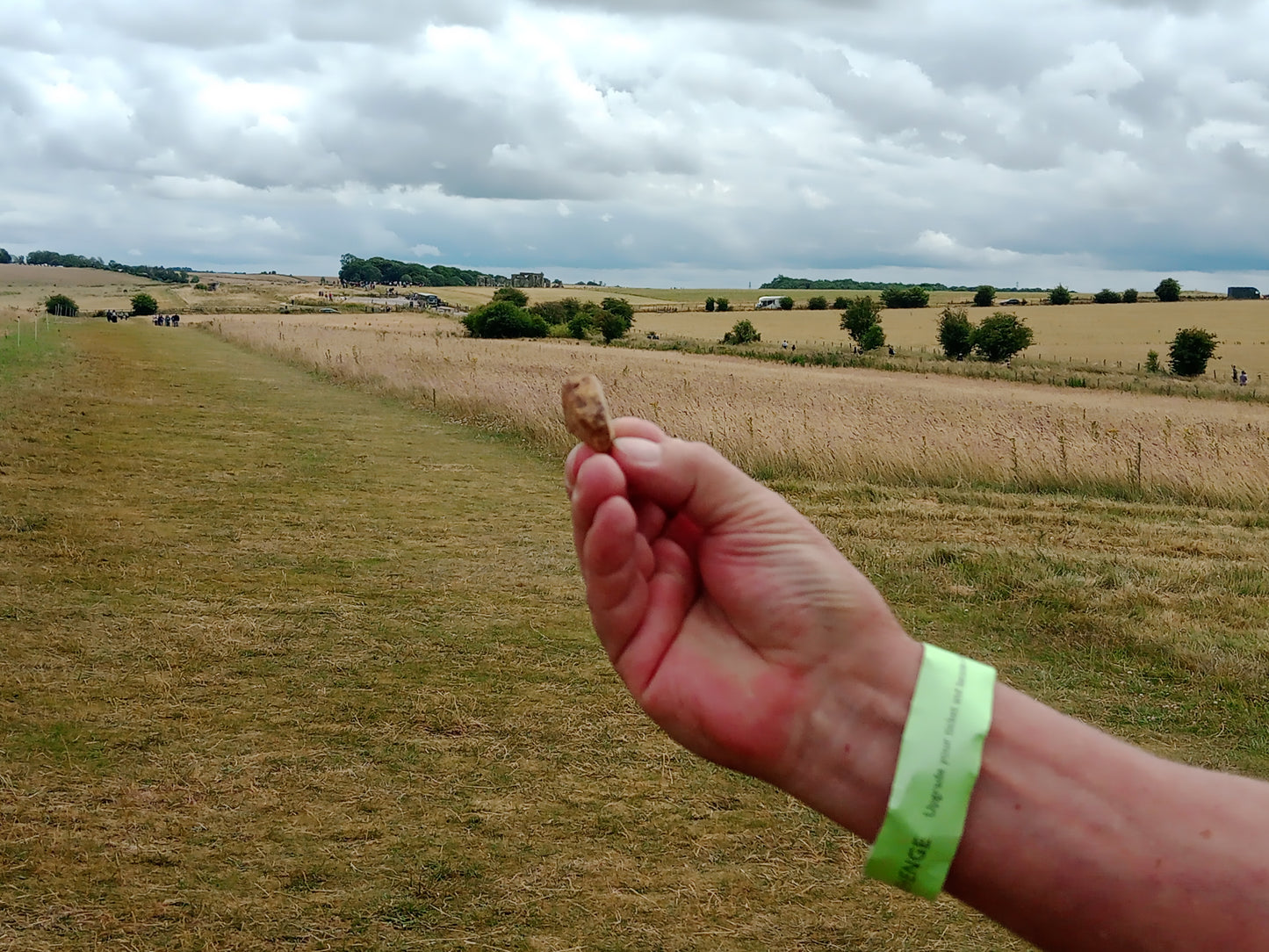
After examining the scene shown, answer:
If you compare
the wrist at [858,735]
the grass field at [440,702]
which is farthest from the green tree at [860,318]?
the wrist at [858,735]

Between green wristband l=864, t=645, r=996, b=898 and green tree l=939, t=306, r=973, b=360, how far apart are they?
57.7 metres

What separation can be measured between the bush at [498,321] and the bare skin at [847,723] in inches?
2163

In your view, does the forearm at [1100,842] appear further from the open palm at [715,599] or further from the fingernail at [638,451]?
the fingernail at [638,451]

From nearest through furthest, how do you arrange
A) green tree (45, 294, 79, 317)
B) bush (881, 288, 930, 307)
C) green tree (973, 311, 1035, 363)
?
1. green tree (973, 311, 1035, 363)
2. green tree (45, 294, 79, 317)
3. bush (881, 288, 930, 307)

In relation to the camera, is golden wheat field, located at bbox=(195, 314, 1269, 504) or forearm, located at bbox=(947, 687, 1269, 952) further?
golden wheat field, located at bbox=(195, 314, 1269, 504)

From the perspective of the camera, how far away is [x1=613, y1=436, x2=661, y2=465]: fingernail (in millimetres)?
1733

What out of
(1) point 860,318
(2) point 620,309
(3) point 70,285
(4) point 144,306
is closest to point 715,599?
(1) point 860,318

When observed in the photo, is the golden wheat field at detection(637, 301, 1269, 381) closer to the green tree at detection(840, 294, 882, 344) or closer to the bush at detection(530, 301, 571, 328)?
the green tree at detection(840, 294, 882, 344)

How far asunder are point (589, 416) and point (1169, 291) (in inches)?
4316

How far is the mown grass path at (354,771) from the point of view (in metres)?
3.35

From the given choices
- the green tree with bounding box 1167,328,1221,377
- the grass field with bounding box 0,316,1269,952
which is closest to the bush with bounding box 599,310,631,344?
the green tree with bounding box 1167,328,1221,377

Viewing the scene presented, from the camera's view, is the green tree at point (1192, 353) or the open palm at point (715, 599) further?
the green tree at point (1192, 353)

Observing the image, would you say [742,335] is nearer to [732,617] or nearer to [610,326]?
[610,326]

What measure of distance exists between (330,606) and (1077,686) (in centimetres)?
465
